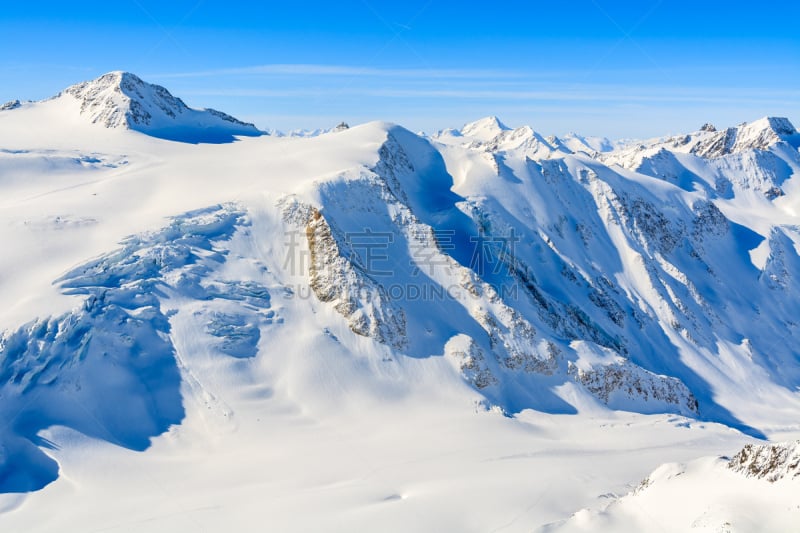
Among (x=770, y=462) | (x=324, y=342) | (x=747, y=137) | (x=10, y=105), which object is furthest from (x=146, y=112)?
(x=747, y=137)

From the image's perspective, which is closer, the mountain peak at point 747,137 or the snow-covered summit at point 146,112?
the snow-covered summit at point 146,112

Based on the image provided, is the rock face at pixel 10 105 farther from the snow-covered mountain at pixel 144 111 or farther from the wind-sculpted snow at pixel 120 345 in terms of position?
the wind-sculpted snow at pixel 120 345

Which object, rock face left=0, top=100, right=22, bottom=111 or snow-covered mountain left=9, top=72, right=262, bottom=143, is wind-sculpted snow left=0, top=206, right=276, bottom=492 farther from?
rock face left=0, top=100, right=22, bottom=111

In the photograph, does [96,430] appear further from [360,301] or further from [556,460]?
[556,460]

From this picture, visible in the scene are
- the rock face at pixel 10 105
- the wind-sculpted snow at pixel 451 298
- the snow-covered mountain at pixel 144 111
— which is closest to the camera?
the wind-sculpted snow at pixel 451 298

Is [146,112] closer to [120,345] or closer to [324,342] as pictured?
[120,345]

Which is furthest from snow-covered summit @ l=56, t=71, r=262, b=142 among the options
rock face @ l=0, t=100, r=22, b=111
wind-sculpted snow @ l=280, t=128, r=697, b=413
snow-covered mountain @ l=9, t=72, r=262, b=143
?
wind-sculpted snow @ l=280, t=128, r=697, b=413

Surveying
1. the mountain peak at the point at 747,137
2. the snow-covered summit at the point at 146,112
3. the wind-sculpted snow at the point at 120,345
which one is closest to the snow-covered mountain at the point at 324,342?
the wind-sculpted snow at the point at 120,345
